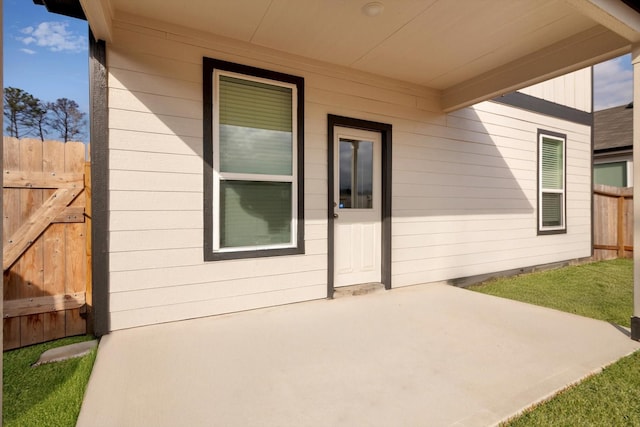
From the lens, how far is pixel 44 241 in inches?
106

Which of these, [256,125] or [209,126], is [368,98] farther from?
[209,126]

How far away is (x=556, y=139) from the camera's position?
19.7 ft

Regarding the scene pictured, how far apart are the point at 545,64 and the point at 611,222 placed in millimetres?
5321

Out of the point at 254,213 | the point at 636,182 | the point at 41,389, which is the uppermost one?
the point at 636,182

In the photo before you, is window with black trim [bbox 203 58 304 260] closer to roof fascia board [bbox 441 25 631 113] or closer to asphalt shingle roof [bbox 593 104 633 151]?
roof fascia board [bbox 441 25 631 113]

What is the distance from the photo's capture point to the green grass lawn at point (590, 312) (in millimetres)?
1691

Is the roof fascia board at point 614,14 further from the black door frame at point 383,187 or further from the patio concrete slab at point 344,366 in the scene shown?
the patio concrete slab at point 344,366

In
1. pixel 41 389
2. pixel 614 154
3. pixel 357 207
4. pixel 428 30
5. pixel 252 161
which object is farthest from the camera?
pixel 614 154

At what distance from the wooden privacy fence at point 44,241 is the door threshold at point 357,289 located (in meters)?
2.45

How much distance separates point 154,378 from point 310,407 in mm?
1030

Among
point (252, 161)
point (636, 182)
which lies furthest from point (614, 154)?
point (252, 161)

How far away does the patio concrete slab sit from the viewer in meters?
1.71

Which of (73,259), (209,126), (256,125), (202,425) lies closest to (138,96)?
(209,126)

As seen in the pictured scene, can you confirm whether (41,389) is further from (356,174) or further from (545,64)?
(545,64)
